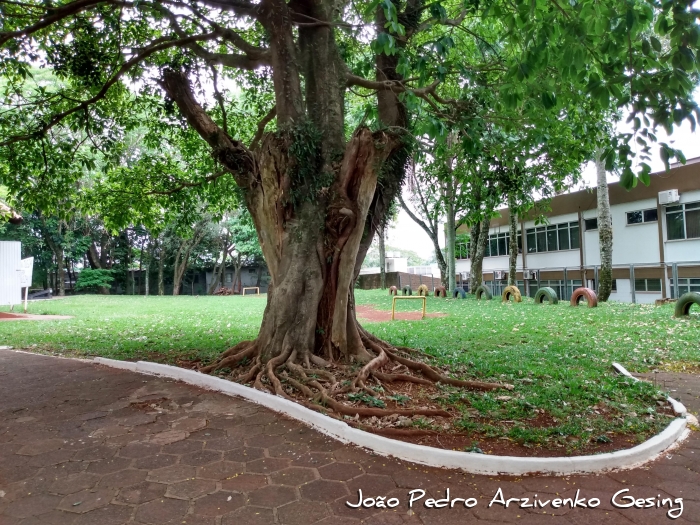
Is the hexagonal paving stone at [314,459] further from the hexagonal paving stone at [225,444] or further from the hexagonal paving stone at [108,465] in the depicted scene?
the hexagonal paving stone at [108,465]

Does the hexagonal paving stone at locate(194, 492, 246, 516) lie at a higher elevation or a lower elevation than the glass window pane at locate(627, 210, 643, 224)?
lower

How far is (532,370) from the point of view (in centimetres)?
621

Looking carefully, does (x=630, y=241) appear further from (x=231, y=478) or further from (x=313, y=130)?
(x=231, y=478)

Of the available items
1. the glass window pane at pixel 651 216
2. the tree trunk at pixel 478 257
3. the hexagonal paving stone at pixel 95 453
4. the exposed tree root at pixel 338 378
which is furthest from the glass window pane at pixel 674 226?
the hexagonal paving stone at pixel 95 453

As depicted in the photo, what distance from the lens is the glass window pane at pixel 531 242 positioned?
28469 mm

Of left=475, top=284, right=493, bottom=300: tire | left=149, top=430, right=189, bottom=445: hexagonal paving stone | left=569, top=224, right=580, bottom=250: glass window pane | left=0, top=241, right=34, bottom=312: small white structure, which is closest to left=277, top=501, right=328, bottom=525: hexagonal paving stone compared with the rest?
left=149, top=430, right=189, bottom=445: hexagonal paving stone

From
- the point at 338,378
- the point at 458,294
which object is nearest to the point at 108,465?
the point at 338,378

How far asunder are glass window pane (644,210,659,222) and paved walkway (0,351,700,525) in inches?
769

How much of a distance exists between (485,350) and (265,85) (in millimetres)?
7301

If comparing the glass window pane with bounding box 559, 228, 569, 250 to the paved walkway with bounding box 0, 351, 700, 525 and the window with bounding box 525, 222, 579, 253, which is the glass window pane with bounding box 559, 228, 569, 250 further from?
the paved walkway with bounding box 0, 351, 700, 525

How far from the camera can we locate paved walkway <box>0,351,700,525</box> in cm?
282

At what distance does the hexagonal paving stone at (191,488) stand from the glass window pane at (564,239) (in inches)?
1034

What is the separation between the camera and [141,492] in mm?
3090

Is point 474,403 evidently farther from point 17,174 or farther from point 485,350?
point 17,174
